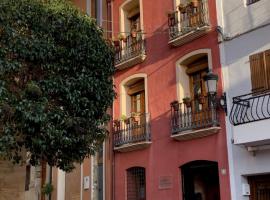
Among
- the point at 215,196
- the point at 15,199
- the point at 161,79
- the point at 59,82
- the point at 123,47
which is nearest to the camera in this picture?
the point at 59,82

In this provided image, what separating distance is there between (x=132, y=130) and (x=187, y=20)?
14.5 feet

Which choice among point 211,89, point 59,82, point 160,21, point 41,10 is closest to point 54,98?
point 59,82

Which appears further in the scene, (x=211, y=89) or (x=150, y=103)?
(x=150, y=103)

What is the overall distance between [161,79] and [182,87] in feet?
3.31

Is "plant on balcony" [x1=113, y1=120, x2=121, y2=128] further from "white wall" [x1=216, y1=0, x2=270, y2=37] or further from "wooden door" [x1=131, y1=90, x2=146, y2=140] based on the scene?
"white wall" [x1=216, y1=0, x2=270, y2=37]

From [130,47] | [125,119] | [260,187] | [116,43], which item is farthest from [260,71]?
[116,43]

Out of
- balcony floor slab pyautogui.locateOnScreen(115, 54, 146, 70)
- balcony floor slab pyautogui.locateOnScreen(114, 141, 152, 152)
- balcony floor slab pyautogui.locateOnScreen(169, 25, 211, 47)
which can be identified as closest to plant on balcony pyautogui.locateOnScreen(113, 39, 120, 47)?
balcony floor slab pyautogui.locateOnScreen(115, 54, 146, 70)

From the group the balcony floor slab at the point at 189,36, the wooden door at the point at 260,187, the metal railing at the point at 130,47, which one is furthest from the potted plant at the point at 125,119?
the wooden door at the point at 260,187

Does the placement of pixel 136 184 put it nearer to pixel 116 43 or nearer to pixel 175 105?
pixel 175 105

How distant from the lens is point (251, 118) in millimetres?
13305

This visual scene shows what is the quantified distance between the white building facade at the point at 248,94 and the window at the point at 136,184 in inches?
173

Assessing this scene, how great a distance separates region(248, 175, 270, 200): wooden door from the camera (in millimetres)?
13391

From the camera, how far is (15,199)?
21.1m

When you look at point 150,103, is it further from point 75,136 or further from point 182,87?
point 75,136
